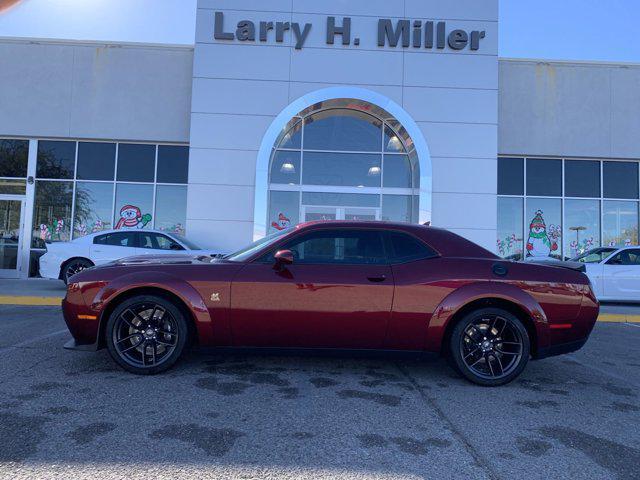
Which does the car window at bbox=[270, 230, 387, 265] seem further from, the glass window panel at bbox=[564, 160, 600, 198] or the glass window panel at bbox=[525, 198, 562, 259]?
the glass window panel at bbox=[564, 160, 600, 198]

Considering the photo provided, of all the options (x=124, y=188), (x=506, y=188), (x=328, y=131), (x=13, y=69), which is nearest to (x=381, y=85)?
(x=328, y=131)

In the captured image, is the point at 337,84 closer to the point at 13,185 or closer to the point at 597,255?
the point at 597,255

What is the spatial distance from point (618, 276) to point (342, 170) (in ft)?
23.6

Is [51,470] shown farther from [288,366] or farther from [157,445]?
[288,366]

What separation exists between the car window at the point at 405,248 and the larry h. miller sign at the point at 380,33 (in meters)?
9.15

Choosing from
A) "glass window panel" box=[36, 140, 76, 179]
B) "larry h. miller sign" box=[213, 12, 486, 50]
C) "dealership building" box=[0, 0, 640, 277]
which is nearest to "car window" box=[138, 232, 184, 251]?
"dealership building" box=[0, 0, 640, 277]

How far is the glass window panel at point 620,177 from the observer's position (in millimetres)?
13977

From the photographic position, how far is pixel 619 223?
14.1m

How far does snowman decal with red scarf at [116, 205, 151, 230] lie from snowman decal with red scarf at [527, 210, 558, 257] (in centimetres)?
1156

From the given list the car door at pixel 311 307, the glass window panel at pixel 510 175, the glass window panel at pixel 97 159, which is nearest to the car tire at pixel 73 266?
the glass window panel at pixel 97 159

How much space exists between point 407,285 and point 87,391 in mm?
2845

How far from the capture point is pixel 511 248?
46.2 feet

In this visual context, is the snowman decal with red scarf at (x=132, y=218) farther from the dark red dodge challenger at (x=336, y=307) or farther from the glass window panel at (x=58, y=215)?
the dark red dodge challenger at (x=336, y=307)

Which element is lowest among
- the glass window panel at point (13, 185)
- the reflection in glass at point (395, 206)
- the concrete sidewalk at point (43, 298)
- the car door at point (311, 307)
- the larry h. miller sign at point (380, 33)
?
the concrete sidewalk at point (43, 298)
